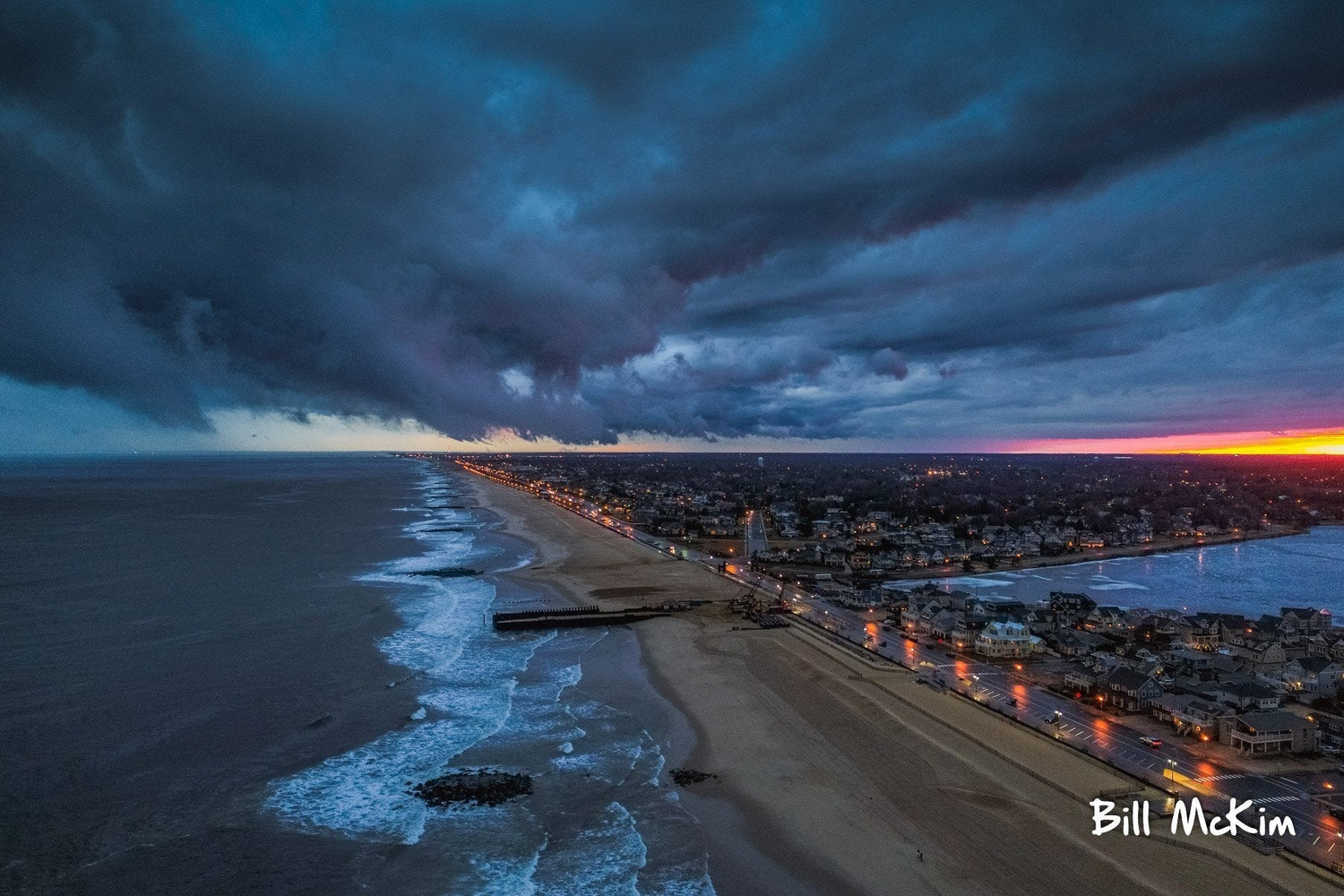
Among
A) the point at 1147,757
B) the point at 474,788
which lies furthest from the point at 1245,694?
the point at 474,788

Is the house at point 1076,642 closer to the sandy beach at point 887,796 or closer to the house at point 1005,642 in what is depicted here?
the house at point 1005,642

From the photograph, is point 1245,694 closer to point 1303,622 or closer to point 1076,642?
point 1076,642

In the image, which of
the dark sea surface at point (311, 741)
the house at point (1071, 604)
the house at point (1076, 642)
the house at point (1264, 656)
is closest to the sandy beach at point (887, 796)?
the dark sea surface at point (311, 741)

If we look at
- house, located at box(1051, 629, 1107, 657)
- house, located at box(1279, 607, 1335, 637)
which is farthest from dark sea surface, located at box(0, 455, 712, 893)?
house, located at box(1279, 607, 1335, 637)

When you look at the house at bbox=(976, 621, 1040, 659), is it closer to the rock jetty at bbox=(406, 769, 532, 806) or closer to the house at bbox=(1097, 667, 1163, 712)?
the house at bbox=(1097, 667, 1163, 712)

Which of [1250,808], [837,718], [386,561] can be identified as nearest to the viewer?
[1250,808]

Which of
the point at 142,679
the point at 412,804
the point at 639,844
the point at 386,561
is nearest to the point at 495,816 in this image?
the point at 412,804

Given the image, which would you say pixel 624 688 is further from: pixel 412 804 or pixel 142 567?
pixel 142 567
